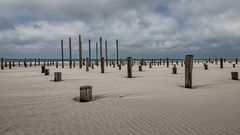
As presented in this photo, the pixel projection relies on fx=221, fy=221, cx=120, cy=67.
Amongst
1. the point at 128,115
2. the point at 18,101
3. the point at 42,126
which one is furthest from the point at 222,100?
the point at 18,101

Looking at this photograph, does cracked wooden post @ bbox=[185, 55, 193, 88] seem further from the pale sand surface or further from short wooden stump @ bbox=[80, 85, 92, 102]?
short wooden stump @ bbox=[80, 85, 92, 102]

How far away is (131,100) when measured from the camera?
22.8ft

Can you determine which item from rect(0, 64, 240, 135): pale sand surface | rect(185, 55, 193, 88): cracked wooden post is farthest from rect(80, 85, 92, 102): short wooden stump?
rect(185, 55, 193, 88): cracked wooden post

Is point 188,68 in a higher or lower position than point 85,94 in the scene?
higher

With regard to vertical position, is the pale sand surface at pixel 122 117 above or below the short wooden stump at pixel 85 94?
below

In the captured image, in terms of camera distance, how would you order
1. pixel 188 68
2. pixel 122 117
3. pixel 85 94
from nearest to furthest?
pixel 122 117, pixel 85 94, pixel 188 68

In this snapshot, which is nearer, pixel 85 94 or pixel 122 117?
pixel 122 117

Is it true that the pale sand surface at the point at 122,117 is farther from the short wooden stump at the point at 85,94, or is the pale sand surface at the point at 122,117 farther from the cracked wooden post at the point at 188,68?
the cracked wooden post at the point at 188,68

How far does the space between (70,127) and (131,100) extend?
2987 mm

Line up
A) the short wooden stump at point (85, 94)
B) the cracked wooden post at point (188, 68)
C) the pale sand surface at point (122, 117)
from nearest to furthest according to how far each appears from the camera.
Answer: the pale sand surface at point (122, 117)
the short wooden stump at point (85, 94)
the cracked wooden post at point (188, 68)

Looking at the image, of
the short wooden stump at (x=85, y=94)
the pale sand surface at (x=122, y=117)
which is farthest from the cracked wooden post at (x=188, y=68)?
the short wooden stump at (x=85, y=94)

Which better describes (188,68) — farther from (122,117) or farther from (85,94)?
(122,117)

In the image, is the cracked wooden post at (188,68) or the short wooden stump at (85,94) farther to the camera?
the cracked wooden post at (188,68)

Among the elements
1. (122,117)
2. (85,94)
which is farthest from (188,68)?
(122,117)
